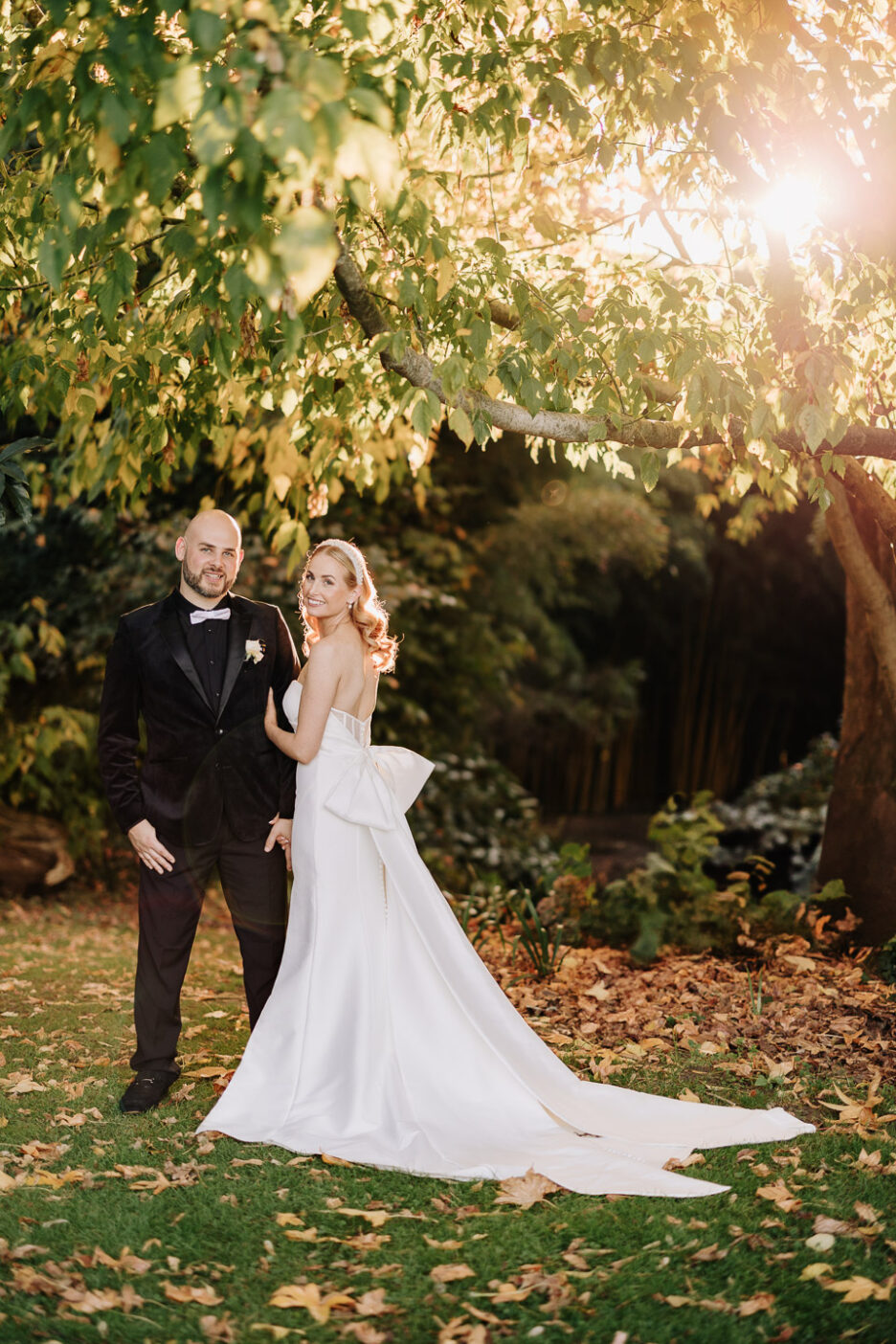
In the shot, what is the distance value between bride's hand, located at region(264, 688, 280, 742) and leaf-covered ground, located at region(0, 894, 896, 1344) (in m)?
1.35

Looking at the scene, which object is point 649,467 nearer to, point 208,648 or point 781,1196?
point 208,648

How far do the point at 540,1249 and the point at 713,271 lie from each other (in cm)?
428

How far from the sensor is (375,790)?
4125 millimetres

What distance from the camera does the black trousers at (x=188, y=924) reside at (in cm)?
412

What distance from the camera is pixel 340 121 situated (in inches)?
84.6

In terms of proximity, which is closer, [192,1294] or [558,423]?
[192,1294]

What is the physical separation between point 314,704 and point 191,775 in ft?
1.73

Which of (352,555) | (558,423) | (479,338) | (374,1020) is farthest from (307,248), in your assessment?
(374,1020)

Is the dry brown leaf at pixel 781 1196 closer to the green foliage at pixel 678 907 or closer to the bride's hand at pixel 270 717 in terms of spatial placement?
the bride's hand at pixel 270 717

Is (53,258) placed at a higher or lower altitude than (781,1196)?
higher

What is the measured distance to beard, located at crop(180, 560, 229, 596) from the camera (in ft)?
13.5

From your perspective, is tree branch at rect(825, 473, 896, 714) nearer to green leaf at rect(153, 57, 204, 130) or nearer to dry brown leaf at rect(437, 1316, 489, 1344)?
dry brown leaf at rect(437, 1316, 489, 1344)

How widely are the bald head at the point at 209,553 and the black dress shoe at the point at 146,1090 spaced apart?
1.72 meters

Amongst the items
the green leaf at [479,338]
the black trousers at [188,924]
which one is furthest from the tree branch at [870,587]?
the black trousers at [188,924]
